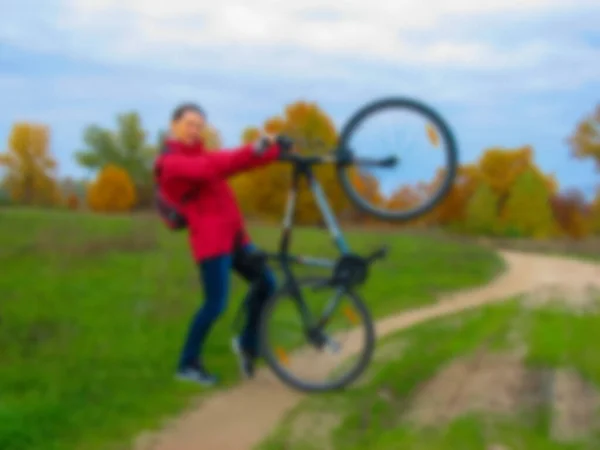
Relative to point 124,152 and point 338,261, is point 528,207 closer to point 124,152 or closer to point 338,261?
point 124,152

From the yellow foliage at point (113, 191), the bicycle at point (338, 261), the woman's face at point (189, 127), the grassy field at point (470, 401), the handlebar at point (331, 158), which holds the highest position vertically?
the woman's face at point (189, 127)

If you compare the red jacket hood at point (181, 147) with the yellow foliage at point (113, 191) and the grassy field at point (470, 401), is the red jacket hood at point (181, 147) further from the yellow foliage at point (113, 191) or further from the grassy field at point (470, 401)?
the yellow foliage at point (113, 191)

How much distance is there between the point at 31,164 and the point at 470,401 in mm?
28221

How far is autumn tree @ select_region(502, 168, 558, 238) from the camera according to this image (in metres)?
28.7

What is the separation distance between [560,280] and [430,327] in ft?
21.9

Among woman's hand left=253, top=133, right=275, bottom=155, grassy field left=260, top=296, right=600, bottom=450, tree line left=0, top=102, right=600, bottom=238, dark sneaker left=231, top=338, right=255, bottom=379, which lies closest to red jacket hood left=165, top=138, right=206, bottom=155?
woman's hand left=253, top=133, right=275, bottom=155

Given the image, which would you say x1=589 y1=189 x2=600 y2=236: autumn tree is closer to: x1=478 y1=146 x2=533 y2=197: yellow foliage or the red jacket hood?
x1=478 y1=146 x2=533 y2=197: yellow foliage

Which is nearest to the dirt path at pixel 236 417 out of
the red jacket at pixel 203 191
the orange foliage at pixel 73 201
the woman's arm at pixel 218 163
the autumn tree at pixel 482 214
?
the red jacket at pixel 203 191

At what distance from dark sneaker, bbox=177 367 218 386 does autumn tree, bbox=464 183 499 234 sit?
18.4 metres


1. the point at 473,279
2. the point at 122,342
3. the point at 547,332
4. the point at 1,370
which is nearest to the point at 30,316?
the point at 122,342

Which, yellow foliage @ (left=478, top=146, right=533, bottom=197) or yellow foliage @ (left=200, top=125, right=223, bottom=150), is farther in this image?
yellow foliage @ (left=478, top=146, right=533, bottom=197)

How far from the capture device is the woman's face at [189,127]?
6.71 meters

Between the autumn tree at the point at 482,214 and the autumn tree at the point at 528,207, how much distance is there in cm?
124

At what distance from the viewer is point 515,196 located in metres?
29.2
